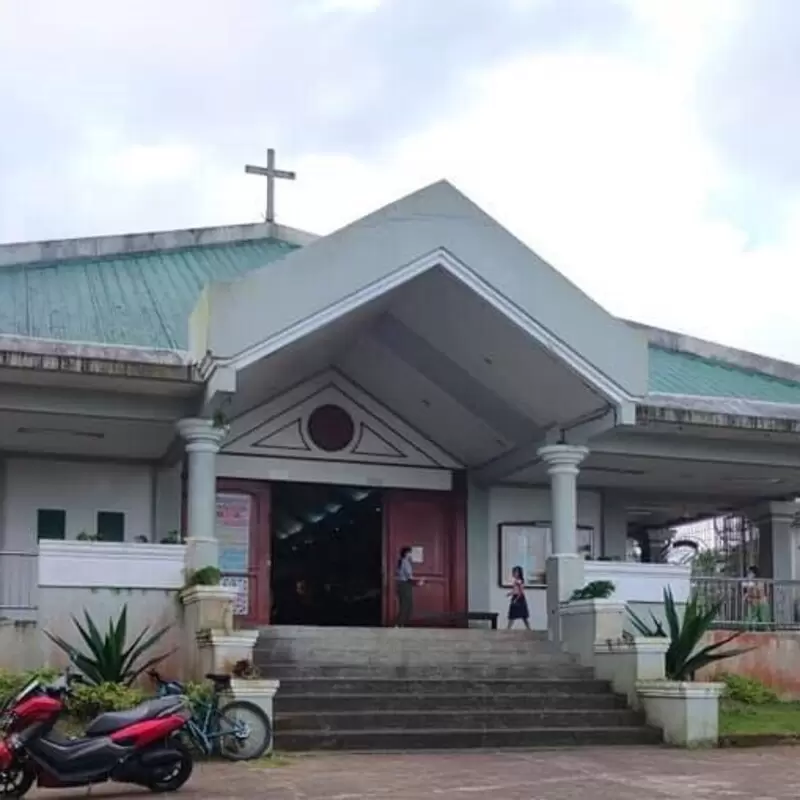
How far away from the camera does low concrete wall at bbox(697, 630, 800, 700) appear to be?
17.3m

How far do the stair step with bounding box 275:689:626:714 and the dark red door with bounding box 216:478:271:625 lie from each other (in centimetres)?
453

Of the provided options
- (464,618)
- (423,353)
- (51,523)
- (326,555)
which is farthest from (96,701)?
(326,555)

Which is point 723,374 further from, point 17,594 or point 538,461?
point 17,594

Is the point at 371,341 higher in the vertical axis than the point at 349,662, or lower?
higher

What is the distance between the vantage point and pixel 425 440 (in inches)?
763

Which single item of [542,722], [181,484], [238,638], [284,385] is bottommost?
[542,722]

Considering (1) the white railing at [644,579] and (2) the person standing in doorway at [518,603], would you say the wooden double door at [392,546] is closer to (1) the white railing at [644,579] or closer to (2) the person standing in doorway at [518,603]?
(2) the person standing in doorway at [518,603]

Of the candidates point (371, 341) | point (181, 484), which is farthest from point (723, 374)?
point (181, 484)

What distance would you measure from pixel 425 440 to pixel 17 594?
6362 mm

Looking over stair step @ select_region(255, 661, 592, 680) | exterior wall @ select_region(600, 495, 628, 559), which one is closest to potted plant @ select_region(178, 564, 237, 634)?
stair step @ select_region(255, 661, 592, 680)

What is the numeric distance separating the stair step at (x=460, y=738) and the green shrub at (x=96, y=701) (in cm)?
150

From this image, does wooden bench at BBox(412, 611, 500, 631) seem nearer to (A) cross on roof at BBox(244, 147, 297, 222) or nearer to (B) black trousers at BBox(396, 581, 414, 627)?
(B) black trousers at BBox(396, 581, 414, 627)

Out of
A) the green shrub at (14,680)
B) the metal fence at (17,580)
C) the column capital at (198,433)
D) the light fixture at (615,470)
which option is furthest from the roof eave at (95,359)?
the light fixture at (615,470)

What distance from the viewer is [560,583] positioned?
53.1 feet
